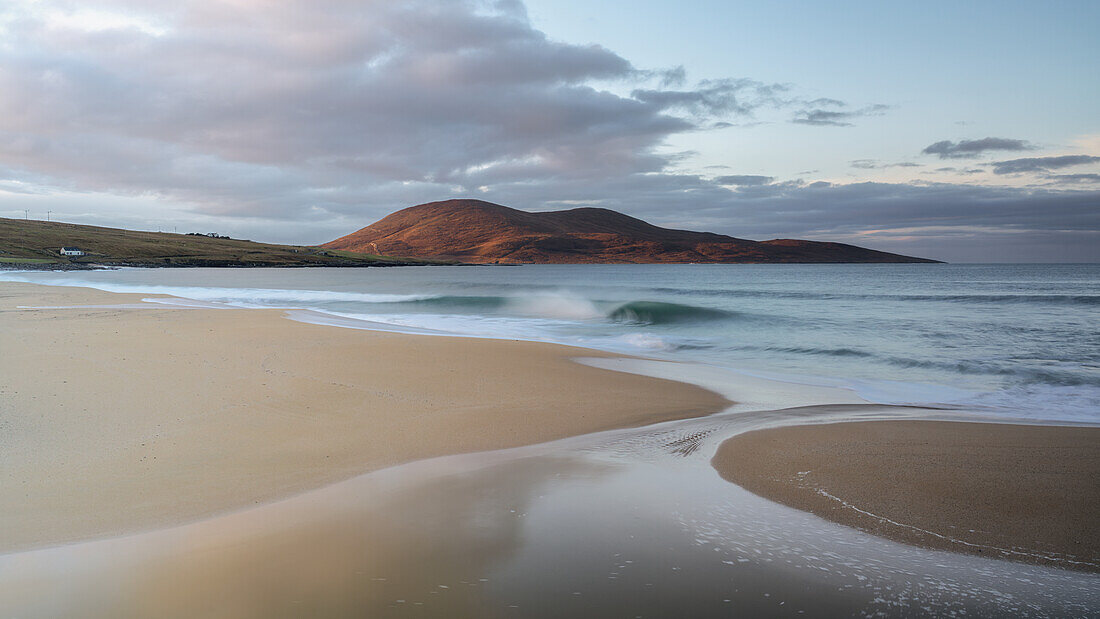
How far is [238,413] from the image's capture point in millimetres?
5820

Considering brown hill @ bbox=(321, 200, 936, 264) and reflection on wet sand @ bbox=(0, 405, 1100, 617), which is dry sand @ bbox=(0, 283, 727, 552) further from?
brown hill @ bbox=(321, 200, 936, 264)

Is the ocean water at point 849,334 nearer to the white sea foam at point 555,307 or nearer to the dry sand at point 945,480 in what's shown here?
the white sea foam at point 555,307

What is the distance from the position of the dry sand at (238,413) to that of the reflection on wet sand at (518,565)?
19.8 inches

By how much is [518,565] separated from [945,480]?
10.6 feet

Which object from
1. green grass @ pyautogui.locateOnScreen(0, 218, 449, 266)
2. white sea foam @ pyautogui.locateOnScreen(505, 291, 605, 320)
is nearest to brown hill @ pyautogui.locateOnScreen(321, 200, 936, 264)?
green grass @ pyautogui.locateOnScreen(0, 218, 449, 266)

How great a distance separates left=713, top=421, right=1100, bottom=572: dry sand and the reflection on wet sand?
253 mm

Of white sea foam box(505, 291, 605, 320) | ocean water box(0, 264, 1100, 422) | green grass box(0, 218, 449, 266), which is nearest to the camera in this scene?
ocean water box(0, 264, 1100, 422)

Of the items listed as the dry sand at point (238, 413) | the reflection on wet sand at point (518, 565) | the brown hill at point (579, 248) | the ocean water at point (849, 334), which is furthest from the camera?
the brown hill at point (579, 248)

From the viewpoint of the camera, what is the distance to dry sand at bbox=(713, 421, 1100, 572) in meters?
3.33

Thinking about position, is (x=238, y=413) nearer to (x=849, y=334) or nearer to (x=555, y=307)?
(x=849, y=334)

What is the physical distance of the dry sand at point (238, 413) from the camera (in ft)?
12.5

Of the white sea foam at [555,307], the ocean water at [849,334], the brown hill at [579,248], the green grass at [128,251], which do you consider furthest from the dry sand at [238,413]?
the brown hill at [579,248]

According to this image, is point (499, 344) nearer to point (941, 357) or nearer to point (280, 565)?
point (941, 357)

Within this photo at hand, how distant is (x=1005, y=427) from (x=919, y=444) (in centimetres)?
156
